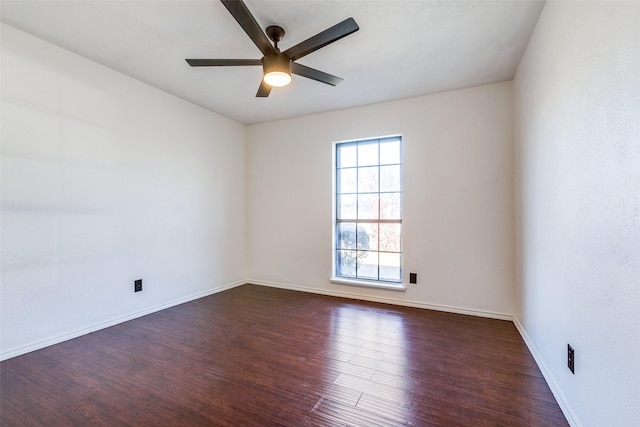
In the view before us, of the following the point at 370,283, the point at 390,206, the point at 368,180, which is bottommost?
the point at 370,283

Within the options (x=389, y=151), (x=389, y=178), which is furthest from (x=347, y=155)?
(x=389, y=178)

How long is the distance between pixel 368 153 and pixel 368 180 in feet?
1.21

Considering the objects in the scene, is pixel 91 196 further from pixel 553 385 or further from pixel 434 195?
pixel 553 385

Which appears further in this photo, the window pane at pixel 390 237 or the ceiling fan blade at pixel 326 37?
the window pane at pixel 390 237

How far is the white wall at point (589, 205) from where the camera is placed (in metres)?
1.02

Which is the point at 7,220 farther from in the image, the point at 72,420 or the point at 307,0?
the point at 307,0

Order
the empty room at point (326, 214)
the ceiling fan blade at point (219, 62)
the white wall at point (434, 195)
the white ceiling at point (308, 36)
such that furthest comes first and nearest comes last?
the white wall at point (434, 195) → the ceiling fan blade at point (219, 62) → the white ceiling at point (308, 36) → the empty room at point (326, 214)

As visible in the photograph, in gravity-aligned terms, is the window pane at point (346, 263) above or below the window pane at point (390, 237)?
below

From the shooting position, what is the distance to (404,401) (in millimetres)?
1646

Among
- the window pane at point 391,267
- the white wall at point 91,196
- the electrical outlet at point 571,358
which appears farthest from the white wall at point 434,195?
the electrical outlet at point 571,358

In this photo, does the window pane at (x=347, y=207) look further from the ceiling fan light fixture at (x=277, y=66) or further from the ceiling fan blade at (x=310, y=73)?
the ceiling fan light fixture at (x=277, y=66)

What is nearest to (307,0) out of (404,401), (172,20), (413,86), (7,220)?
(172,20)

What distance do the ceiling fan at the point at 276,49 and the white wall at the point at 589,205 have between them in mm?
1214

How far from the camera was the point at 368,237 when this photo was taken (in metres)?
3.73
